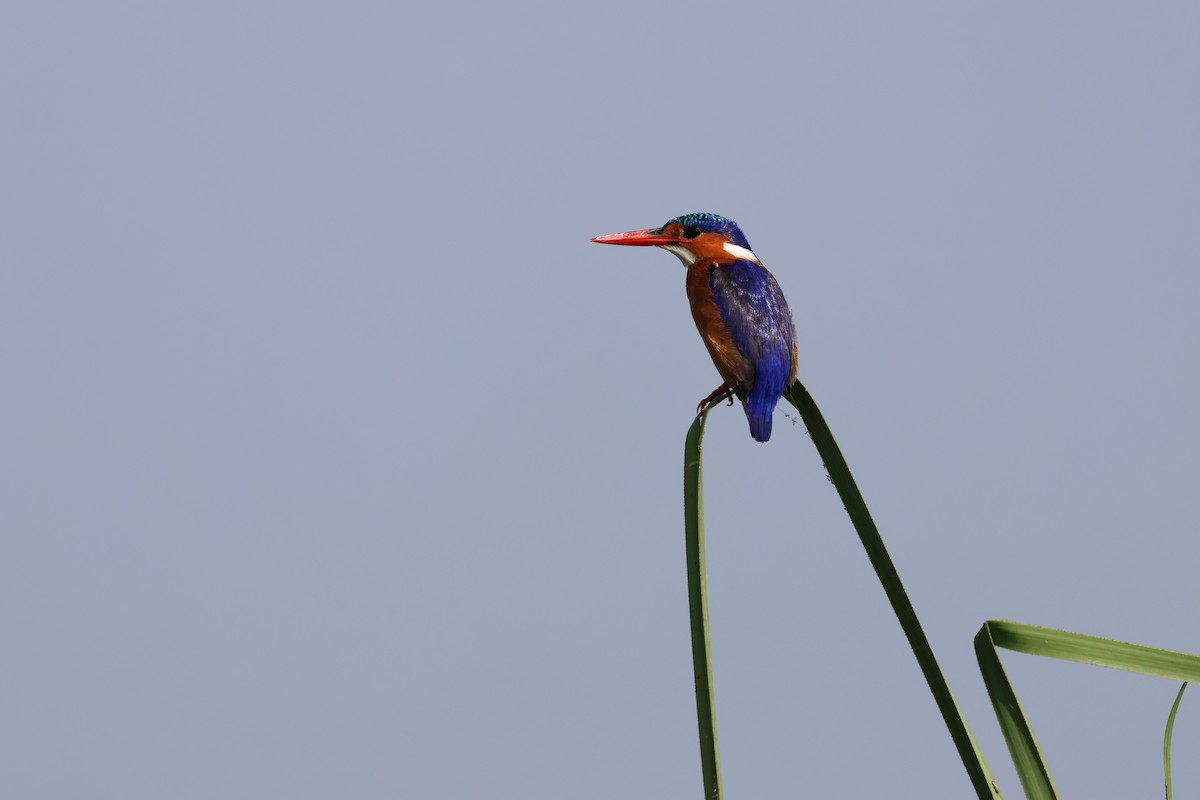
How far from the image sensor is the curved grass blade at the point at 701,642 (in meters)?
0.80

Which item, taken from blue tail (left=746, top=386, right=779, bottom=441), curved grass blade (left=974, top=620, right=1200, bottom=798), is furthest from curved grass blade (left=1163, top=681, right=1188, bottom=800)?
blue tail (left=746, top=386, right=779, bottom=441)

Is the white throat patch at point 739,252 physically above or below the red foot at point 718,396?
above

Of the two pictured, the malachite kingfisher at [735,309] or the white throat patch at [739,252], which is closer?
the malachite kingfisher at [735,309]

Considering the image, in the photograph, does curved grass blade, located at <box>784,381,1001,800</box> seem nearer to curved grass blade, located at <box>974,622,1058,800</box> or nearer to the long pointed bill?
curved grass blade, located at <box>974,622,1058,800</box>

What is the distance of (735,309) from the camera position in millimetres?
1478

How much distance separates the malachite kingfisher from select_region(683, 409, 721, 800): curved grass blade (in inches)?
20.7

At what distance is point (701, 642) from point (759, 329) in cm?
68

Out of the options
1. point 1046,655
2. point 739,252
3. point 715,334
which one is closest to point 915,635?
point 1046,655

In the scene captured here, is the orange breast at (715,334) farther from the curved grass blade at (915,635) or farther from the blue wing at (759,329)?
the curved grass blade at (915,635)

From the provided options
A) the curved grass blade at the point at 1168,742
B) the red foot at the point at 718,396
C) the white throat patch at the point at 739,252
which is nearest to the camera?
the curved grass blade at the point at 1168,742

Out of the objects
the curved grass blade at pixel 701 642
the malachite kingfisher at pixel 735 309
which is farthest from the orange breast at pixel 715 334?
the curved grass blade at pixel 701 642

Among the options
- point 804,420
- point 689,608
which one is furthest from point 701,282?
point 689,608

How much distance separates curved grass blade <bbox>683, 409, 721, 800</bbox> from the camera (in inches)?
31.5

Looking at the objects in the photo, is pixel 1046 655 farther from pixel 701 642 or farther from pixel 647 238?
pixel 647 238
